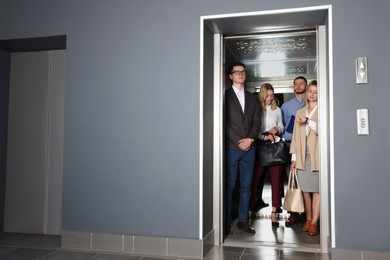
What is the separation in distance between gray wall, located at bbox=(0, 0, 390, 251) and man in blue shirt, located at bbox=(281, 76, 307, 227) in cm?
128


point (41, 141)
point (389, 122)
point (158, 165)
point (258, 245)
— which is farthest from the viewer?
point (41, 141)

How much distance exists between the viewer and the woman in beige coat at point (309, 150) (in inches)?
135

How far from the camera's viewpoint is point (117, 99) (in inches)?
121

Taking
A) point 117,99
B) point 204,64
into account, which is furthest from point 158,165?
point 204,64

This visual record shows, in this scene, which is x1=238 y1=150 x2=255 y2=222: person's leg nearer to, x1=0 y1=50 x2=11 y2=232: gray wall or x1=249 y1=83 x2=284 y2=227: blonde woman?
x1=249 y1=83 x2=284 y2=227: blonde woman

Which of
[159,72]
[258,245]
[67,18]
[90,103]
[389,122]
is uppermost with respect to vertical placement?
[67,18]

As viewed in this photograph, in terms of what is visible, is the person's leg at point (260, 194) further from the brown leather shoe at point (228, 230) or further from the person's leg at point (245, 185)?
the brown leather shoe at point (228, 230)

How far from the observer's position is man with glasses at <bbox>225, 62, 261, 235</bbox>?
3.54 metres

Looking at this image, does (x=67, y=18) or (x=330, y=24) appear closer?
(x=330, y=24)

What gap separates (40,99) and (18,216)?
49.0 inches

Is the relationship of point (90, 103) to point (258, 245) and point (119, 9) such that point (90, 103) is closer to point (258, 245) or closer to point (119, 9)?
point (119, 9)

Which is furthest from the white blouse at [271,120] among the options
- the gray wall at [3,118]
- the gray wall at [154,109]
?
the gray wall at [3,118]

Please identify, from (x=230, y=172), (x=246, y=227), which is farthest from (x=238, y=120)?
(x=246, y=227)

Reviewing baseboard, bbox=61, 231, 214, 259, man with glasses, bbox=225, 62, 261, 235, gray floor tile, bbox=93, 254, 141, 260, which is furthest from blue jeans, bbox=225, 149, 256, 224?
gray floor tile, bbox=93, 254, 141, 260
